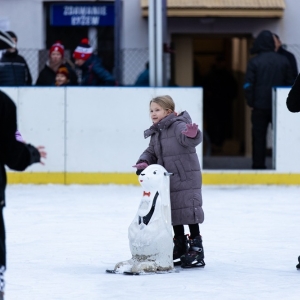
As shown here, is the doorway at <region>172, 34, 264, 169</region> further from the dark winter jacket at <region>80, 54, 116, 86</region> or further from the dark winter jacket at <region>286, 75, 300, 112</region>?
the dark winter jacket at <region>286, 75, 300, 112</region>

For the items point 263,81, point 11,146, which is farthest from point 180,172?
point 263,81

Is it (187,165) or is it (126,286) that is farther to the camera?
(187,165)

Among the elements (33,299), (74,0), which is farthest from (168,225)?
(74,0)

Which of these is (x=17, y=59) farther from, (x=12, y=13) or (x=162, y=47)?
(x=12, y=13)

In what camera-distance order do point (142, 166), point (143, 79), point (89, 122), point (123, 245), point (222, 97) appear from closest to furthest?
point (142, 166) → point (123, 245) → point (89, 122) → point (143, 79) → point (222, 97)

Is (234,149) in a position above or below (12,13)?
below

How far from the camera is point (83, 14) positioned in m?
16.3

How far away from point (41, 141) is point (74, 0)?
14.0 feet

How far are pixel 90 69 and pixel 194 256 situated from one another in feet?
21.3

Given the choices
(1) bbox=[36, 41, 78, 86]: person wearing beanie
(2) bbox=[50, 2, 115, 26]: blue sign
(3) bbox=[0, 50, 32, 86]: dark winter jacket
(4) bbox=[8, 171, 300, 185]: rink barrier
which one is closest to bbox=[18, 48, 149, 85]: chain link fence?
(2) bbox=[50, 2, 115, 26]: blue sign

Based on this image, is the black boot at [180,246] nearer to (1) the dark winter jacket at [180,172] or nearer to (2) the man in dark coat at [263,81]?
(1) the dark winter jacket at [180,172]

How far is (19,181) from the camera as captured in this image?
12672 millimetres

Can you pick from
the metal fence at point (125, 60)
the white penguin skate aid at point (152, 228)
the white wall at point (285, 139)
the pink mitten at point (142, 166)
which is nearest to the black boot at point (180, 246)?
the white penguin skate aid at point (152, 228)

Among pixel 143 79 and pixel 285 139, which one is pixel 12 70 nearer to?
pixel 143 79
